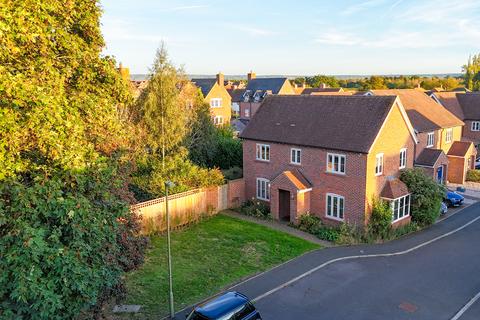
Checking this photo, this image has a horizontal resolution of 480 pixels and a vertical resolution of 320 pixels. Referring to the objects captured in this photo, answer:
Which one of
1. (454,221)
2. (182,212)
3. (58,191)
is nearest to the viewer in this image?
(58,191)

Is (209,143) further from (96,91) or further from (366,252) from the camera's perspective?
(96,91)

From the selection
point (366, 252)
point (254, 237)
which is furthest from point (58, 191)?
point (366, 252)

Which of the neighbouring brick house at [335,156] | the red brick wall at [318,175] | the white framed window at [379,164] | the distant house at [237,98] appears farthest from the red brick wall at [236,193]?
the distant house at [237,98]

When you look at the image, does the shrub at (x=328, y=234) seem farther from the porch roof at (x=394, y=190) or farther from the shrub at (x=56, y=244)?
the shrub at (x=56, y=244)

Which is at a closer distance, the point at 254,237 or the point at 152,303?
the point at 152,303

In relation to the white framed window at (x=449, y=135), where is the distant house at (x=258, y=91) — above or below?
above

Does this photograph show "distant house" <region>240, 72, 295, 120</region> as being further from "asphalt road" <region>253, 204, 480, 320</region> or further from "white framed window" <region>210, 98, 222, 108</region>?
"asphalt road" <region>253, 204, 480, 320</region>
